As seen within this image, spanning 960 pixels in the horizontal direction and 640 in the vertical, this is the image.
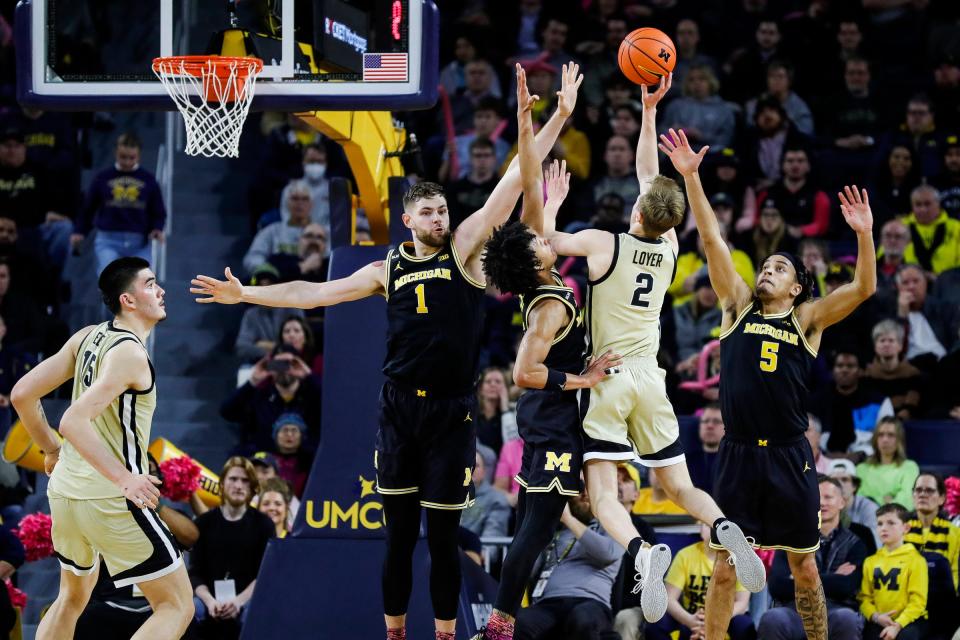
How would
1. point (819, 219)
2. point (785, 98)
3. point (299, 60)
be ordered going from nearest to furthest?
point (299, 60), point (819, 219), point (785, 98)

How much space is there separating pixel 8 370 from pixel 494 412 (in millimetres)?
4385

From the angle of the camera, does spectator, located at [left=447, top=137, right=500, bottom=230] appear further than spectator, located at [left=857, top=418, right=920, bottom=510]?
Yes

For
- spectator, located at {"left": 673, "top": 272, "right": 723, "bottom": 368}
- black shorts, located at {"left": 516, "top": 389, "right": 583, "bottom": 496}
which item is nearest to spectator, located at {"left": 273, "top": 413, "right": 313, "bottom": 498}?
spectator, located at {"left": 673, "top": 272, "right": 723, "bottom": 368}

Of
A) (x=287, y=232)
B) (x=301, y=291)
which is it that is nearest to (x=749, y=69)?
(x=287, y=232)

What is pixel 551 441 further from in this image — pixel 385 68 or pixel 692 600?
pixel 692 600

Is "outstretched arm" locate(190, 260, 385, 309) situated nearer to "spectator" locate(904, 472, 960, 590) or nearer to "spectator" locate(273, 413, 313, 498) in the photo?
"spectator" locate(273, 413, 313, 498)

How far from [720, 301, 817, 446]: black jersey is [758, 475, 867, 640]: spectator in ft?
6.07

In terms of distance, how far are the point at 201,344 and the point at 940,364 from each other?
23.4ft

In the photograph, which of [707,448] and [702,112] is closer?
[707,448]

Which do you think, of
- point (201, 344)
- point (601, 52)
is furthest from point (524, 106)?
point (601, 52)

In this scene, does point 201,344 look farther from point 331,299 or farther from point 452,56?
point 331,299

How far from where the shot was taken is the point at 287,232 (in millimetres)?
15062

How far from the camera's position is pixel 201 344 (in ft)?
49.8

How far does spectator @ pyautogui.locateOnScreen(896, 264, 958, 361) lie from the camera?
13852 mm
